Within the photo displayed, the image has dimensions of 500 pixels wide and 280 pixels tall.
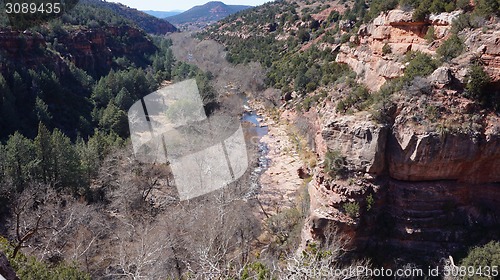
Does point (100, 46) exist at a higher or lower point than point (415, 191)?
higher

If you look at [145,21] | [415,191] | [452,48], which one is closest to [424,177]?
[415,191]

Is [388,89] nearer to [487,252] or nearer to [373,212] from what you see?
[373,212]

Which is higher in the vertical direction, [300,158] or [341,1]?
[341,1]

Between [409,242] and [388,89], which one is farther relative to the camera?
[388,89]

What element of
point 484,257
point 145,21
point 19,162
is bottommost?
point 19,162

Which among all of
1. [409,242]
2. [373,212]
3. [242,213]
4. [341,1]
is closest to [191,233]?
[242,213]

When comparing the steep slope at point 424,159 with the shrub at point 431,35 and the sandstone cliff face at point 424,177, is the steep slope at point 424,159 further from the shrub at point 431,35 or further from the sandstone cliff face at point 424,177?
the shrub at point 431,35

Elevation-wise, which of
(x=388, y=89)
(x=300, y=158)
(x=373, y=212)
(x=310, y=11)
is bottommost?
(x=300, y=158)

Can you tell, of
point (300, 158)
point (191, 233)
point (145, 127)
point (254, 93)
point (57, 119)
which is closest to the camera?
point (191, 233)

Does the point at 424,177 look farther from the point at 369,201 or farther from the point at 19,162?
the point at 19,162
